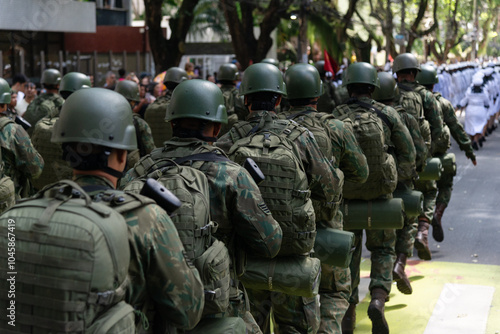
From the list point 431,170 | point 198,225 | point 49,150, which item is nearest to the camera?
point 198,225

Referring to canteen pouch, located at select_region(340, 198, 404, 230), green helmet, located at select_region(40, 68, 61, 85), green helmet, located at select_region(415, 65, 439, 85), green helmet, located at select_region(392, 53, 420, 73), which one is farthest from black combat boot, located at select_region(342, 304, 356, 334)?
green helmet, located at select_region(40, 68, 61, 85)

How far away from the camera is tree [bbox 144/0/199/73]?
746 inches

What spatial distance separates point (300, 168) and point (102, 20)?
836 inches

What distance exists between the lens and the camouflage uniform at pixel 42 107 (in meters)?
9.22

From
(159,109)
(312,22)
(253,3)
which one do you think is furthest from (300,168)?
(312,22)

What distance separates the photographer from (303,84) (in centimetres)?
580

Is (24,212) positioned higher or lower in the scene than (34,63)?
higher

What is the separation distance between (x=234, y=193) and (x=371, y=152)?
3.06 metres

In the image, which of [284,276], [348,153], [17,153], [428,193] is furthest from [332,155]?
[428,193]

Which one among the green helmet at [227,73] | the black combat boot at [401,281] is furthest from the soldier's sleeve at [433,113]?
the green helmet at [227,73]

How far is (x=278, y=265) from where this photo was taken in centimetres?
476

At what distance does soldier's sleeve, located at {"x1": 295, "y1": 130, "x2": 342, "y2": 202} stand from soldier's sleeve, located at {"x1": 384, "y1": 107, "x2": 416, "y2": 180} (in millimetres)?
1972

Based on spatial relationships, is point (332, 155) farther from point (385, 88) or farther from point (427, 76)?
point (427, 76)

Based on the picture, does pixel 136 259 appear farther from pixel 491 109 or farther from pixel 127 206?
pixel 491 109
